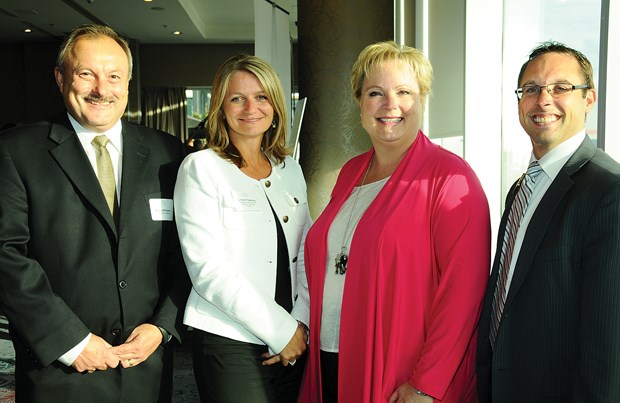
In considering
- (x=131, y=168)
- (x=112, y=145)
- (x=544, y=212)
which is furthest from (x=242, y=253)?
(x=544, y=212)

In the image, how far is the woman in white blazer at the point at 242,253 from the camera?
1.92 meters

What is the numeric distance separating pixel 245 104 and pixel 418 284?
37.3 inches

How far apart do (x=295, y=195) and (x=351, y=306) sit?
1.92 ft

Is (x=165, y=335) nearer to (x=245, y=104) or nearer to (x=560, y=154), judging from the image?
(x=245, y=104)

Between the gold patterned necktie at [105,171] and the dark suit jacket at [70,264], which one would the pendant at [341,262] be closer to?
the dark suit jacket at [70,264]

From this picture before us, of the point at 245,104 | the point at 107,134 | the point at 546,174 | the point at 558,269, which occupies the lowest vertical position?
the point at 558,269

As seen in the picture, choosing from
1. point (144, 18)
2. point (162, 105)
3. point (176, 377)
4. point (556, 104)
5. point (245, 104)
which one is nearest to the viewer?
point (556, 104)

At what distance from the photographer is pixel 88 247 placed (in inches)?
72.5

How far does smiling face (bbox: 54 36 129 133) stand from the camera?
1.89m

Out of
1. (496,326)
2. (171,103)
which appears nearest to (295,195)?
(496,326)

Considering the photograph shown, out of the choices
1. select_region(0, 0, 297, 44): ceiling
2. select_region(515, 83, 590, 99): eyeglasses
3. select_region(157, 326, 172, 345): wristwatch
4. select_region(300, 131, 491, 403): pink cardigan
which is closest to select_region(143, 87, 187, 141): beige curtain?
select_region(0, 0, 297, 44): ceiling

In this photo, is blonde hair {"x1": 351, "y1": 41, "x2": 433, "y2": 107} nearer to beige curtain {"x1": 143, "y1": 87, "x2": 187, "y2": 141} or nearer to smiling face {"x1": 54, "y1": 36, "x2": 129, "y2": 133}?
smiling face {"x1": 54, "y1": 36, "x2": 129, "y2": 133}

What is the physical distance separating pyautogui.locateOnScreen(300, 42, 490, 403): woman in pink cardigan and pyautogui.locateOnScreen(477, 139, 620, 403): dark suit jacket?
14 centimetres

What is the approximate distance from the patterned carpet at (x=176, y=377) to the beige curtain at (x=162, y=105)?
1053 cm
